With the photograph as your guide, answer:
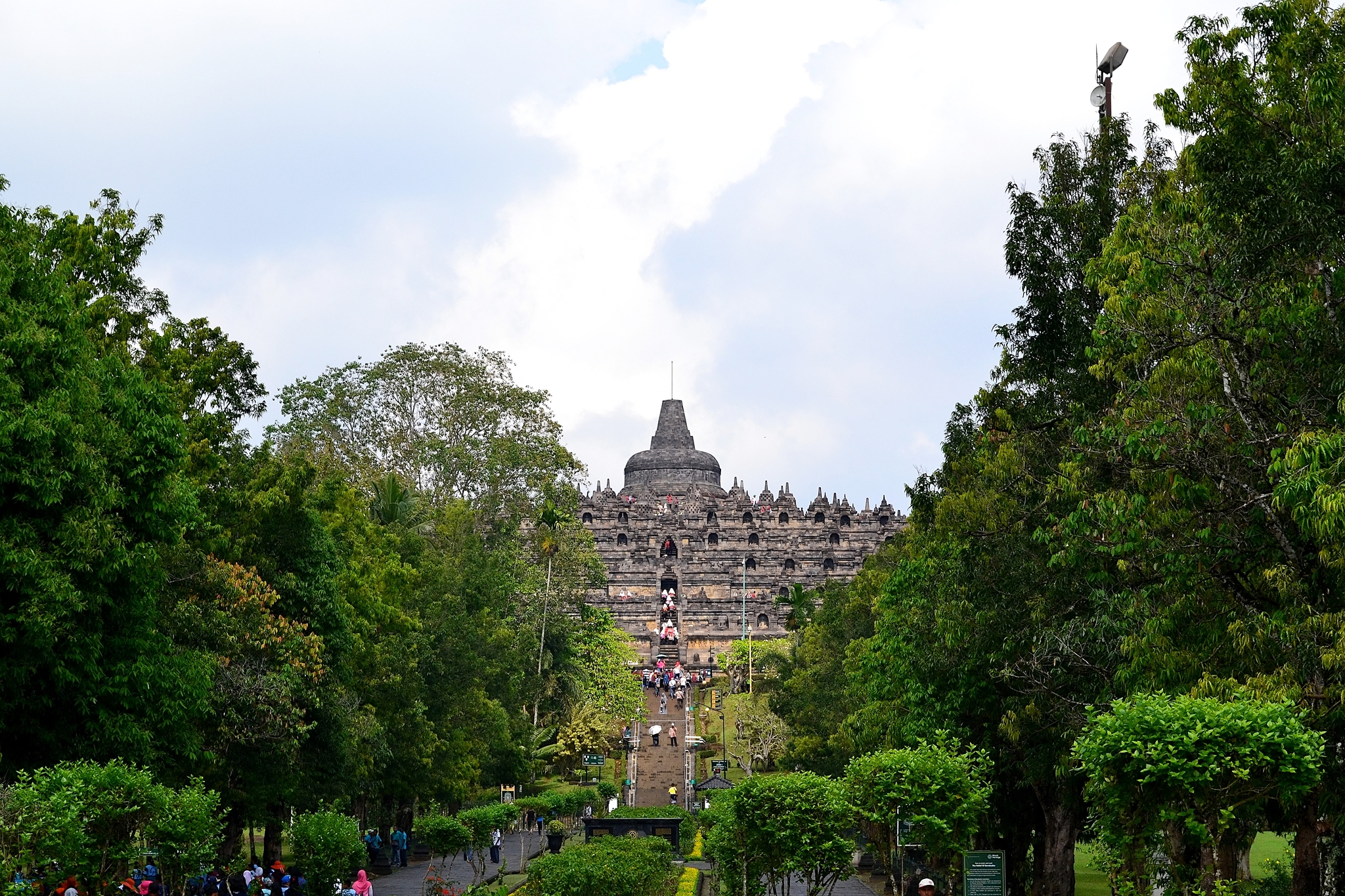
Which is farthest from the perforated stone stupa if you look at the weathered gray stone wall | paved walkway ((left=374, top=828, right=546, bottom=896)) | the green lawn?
the green lawn

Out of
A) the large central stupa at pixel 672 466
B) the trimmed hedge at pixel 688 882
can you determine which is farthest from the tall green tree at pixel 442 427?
the large central stupa at pixel 672 466

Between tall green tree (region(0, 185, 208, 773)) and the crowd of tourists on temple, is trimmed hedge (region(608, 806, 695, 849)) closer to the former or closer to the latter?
tall green tree (region(0, 185, 208, 773))

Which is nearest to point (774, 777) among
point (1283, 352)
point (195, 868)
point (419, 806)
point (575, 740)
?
point (195, 868)

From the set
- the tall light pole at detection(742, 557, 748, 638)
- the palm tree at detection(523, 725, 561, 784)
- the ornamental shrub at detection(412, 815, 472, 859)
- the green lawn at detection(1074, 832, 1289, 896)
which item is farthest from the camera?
the tall light pole at detection(742, 557, 748, 638)

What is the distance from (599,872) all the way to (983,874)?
18.9 ft

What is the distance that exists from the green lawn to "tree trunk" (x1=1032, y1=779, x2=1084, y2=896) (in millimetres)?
4624

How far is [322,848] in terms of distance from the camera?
22.1 m

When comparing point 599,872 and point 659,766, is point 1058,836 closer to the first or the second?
point 599,872

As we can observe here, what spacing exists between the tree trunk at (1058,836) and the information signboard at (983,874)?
5.87 m

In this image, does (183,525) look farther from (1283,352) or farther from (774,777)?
(1283,352)

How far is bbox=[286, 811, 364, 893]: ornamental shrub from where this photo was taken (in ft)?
72.4

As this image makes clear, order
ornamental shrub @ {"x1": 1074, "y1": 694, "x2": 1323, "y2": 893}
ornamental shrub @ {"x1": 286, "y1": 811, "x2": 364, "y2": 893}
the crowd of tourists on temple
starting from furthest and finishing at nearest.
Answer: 1. the crowd of tourists on temple
2. ornamental shrub @ {"x1": 286, "y1": 811, "x2": 364, "y2": 893}
3. ornamental shrub @ {"x1": 1074, "y1": 694, "x2": 1323, "y2": 893}

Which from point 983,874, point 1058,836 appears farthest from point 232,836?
point 983,874

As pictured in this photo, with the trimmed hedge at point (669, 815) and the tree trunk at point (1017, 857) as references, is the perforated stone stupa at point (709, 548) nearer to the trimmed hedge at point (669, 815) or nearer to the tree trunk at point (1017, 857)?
the trimmed hedge at point (669, 815)
